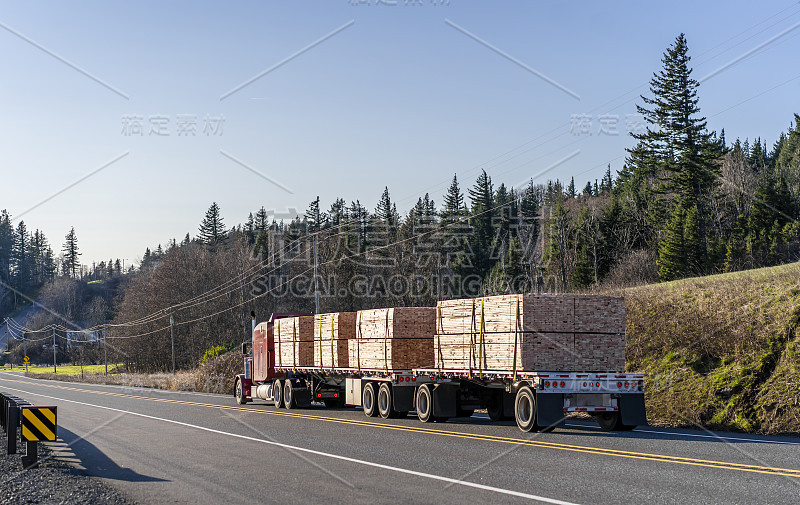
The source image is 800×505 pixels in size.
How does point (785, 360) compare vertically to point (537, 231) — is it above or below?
below

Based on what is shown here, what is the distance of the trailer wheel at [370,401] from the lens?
21.2 metres

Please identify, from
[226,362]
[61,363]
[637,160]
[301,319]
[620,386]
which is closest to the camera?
[620,386]

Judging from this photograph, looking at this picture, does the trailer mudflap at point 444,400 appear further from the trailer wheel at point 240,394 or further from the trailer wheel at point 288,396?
the trailer wheel at point 240,394

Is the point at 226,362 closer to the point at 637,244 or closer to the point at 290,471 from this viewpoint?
the point at 290,471

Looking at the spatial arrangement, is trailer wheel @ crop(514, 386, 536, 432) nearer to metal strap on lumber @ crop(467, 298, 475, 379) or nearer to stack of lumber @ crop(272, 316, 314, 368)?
metal strap on lumber @ crop(467, 298, 475, 379)

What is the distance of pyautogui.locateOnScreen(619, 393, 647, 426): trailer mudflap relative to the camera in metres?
15.3

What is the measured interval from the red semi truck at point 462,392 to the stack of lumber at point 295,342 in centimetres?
28

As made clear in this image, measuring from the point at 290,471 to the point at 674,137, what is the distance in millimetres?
61309

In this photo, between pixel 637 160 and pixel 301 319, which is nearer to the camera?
pixel 301 319

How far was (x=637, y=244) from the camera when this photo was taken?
72250 mm

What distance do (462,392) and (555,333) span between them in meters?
3.75

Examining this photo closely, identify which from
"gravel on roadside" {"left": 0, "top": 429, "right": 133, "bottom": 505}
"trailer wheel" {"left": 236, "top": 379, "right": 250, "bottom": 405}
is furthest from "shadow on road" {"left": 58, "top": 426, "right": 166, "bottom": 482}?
"trailer wheel" {"left": 236, "top": 379, "right": 250, "bottom": 405}

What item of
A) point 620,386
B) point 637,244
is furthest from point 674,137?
point 620,386

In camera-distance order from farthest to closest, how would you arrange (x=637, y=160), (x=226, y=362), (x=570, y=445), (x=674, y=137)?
(x=637, y=160) < (x=674, y=137) < (x=226, y=362) < (x=570, y=445)
